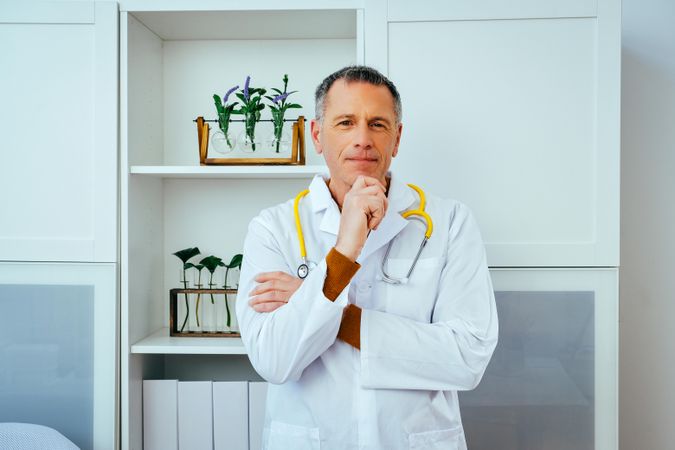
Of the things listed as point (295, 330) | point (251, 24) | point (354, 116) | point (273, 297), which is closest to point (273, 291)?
point (273, 297)

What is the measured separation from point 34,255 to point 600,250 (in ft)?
5.45

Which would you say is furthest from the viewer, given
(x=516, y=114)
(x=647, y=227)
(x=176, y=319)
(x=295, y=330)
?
(x=647, y=227)

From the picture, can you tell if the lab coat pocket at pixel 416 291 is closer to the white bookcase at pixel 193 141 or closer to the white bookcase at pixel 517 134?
the white bookcase at pixel 517 134

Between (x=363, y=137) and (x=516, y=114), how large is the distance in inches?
24.5

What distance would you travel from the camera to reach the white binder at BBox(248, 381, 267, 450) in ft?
6.43

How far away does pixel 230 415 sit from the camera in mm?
1969

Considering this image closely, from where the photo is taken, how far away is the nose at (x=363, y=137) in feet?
4.55

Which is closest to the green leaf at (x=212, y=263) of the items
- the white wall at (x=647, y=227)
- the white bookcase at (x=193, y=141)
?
the white bookcase at (x=193, y=141)

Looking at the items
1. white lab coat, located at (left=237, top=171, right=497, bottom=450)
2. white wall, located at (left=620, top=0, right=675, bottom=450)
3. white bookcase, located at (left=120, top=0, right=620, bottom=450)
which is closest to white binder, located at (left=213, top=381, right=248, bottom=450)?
white bookcase, located at (left=120, top=0, right=620, bottom=450)

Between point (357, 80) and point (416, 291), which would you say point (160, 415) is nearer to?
point (416, 291)

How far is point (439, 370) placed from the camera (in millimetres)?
1327

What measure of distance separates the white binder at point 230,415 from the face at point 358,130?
874 mm

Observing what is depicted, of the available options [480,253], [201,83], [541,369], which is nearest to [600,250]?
[541,369]

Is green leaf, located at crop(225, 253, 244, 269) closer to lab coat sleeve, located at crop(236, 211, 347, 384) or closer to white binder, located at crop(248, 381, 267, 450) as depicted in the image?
white binder, located at crop(248, 381, 267, 450)
